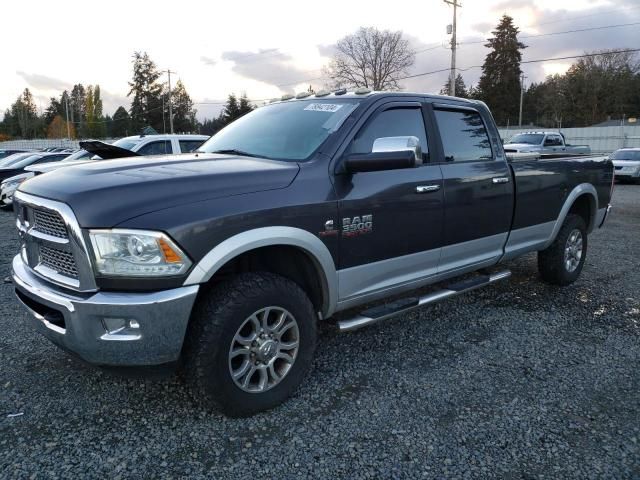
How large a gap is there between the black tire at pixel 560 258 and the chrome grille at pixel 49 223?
470cm

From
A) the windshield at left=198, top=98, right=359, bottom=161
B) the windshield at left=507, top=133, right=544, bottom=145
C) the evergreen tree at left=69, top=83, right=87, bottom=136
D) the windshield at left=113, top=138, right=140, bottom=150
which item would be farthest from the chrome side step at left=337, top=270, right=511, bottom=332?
the evergreen tree at left=69, top=83, right=87, bottom=136

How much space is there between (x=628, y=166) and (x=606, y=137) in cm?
1675

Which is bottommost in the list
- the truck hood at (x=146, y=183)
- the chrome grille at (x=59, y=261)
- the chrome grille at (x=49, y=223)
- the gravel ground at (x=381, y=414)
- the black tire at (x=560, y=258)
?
the gravel ground at (x=381, y=414)

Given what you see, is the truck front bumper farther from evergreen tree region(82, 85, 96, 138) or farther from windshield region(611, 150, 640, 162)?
evergreen tree region(82, 85, 96, 138)

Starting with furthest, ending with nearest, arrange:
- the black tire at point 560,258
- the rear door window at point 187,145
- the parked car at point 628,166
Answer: the parked car at point 628,166
the rear door window at point 187,145
the black tire at point 560,258

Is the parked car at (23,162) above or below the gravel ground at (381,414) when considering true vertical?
above

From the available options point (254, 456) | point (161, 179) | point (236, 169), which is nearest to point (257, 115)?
point (236, 169)

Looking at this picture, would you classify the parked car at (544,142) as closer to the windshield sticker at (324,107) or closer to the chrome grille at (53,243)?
the windshield sticker at (324,107)

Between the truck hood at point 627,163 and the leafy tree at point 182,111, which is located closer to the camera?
the truck hood at point 627,163

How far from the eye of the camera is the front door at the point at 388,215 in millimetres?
3258

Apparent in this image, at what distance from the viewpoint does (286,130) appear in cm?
369

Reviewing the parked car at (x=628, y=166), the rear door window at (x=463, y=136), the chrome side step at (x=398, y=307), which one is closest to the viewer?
the chrome side step at (x=398, y=307)

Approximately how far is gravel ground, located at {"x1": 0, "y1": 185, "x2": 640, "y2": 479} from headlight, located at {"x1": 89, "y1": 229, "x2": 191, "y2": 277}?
0.97m

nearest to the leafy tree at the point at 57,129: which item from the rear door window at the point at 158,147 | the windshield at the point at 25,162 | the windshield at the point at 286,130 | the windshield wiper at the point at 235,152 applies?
the windshield at the point at 25,162
